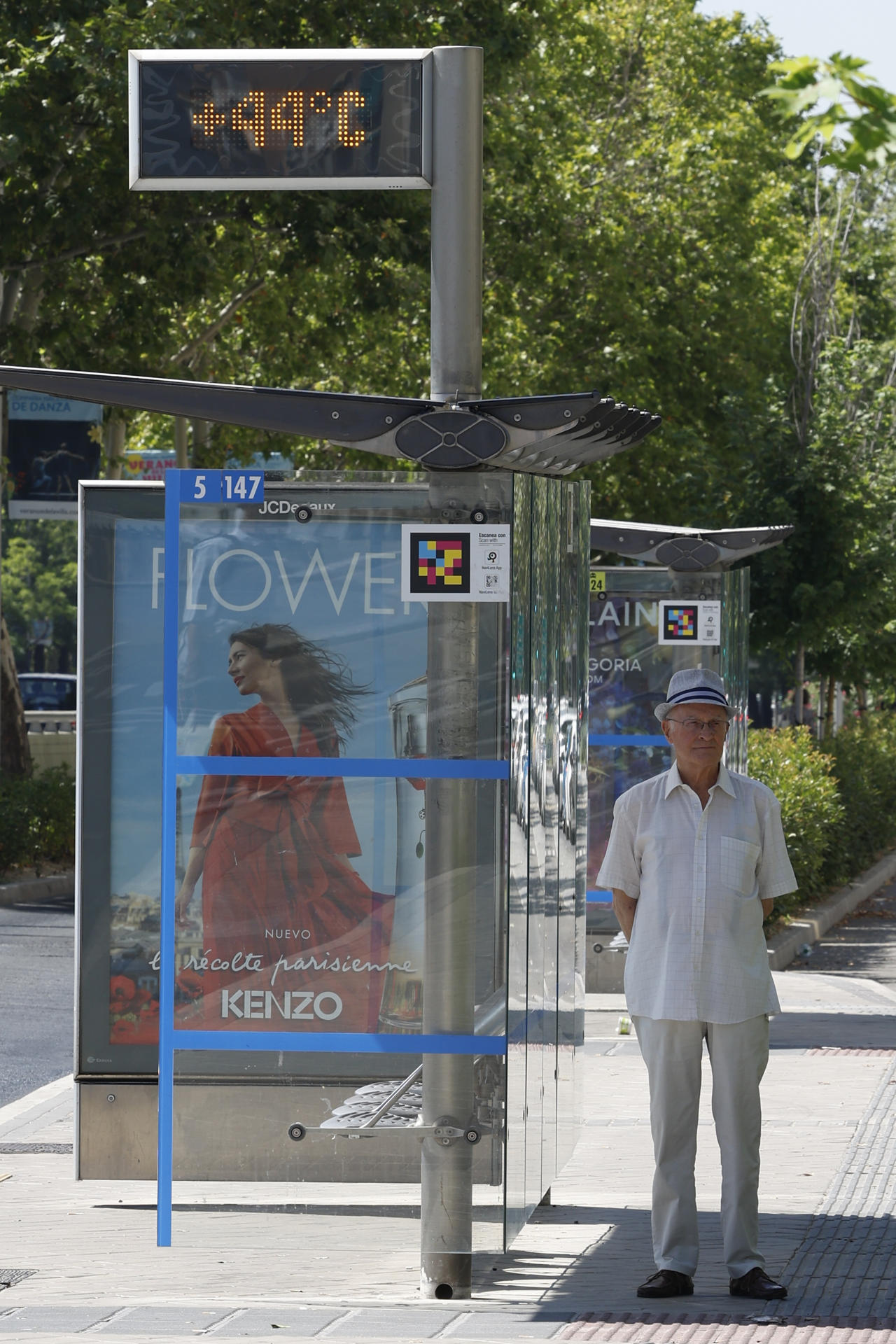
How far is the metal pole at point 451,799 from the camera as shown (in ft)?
19.0

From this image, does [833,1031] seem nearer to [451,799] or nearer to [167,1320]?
[451,799]

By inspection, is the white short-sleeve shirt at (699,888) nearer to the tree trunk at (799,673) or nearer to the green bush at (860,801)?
the green bush at (860,801)

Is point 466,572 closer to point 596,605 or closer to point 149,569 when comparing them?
point 149,569

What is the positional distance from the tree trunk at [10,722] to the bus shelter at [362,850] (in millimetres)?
15341

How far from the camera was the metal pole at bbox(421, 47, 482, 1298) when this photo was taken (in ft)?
19.0

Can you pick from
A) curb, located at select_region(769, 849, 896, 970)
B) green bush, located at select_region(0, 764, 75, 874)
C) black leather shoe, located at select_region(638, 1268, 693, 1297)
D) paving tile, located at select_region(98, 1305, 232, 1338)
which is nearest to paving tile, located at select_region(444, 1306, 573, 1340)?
black leather shoe, located at select_region(638, 1268, 693, 1297)

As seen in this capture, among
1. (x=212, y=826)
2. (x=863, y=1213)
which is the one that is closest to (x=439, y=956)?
(x=212, y=826)

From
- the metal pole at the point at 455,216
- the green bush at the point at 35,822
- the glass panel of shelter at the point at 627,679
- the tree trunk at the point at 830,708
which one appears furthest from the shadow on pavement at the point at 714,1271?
the tree trunk at the point at 830,708

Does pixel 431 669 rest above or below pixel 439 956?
above

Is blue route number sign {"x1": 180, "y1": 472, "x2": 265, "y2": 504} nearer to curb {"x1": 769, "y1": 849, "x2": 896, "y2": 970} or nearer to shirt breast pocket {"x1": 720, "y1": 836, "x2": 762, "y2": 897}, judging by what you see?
shirt breast pocket {"x1": 720, "y1": 836, "x2": 762, "y2": 897}

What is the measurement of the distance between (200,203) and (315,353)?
26.2 feet

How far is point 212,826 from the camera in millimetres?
6113

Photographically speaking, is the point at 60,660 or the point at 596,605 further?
the point at 60,660

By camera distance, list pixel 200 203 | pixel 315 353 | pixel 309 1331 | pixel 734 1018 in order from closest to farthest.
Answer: pixel 309 1331, pixel 734 1018, pixel 200 203, pixel 315 353
